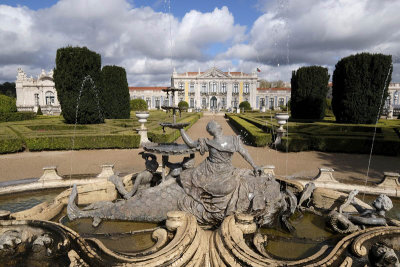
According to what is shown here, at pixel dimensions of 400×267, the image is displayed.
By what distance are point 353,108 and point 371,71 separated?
2.69 m

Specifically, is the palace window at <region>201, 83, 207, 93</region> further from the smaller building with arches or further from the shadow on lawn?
the shadow on lawn

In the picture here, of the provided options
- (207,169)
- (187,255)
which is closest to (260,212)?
(207,169)

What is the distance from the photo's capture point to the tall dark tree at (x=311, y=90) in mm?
21922

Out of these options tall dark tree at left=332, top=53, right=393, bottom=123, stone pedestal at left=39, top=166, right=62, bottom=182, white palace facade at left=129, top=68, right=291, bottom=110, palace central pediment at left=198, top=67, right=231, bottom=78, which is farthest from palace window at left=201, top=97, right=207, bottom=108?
stone pedestal at left=39, top=166, right=62, bottom=182

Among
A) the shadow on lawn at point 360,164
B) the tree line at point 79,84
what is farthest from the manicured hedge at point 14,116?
the shadow on lawn at point 360,164

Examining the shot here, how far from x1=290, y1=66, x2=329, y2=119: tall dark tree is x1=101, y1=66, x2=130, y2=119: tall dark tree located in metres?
15.9

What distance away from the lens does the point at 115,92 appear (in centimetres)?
2208

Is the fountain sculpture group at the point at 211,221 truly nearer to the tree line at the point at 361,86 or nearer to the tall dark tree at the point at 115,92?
the tree line at the point at 361,86

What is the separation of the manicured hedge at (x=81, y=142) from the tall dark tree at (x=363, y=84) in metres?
15.4

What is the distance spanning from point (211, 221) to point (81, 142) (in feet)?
28.7

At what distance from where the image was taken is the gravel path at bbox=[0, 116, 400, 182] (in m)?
7.25

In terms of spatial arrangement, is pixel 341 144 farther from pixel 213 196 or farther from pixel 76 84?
pixel 76 84

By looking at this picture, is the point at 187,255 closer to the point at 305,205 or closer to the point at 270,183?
the point at 270,183

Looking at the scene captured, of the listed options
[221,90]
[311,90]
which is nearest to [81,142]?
[311,90]
